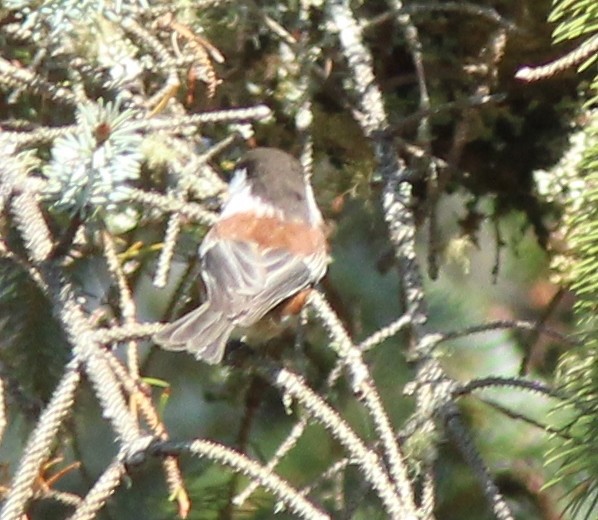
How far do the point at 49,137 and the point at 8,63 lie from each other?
160mm

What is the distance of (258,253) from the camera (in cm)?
138

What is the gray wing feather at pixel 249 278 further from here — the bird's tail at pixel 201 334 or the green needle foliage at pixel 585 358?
the green needle foliage at pixel 585 358

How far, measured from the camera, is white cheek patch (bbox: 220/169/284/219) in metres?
1.21

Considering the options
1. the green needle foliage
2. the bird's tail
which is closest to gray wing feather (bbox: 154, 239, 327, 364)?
the bird's tail

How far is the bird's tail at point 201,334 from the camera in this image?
105 cm

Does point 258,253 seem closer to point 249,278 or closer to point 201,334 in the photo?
point 249,278

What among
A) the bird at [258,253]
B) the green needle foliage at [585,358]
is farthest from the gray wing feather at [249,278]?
the green needle foliage at [585,358]

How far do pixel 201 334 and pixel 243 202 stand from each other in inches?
8.9

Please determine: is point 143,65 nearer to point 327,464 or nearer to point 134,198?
point 134,198

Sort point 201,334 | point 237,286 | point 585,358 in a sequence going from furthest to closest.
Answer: point 237,286, point 201,334, point 585,358

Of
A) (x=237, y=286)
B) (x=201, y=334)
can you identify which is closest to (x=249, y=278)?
(x=237, y=286)

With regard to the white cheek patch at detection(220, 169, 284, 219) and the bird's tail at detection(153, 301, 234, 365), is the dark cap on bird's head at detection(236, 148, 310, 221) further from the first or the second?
the bird's tail at detection(153, 301, 234, 365)

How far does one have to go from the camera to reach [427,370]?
101 centimetres

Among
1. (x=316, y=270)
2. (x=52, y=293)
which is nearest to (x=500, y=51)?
(x=316, y=270)
